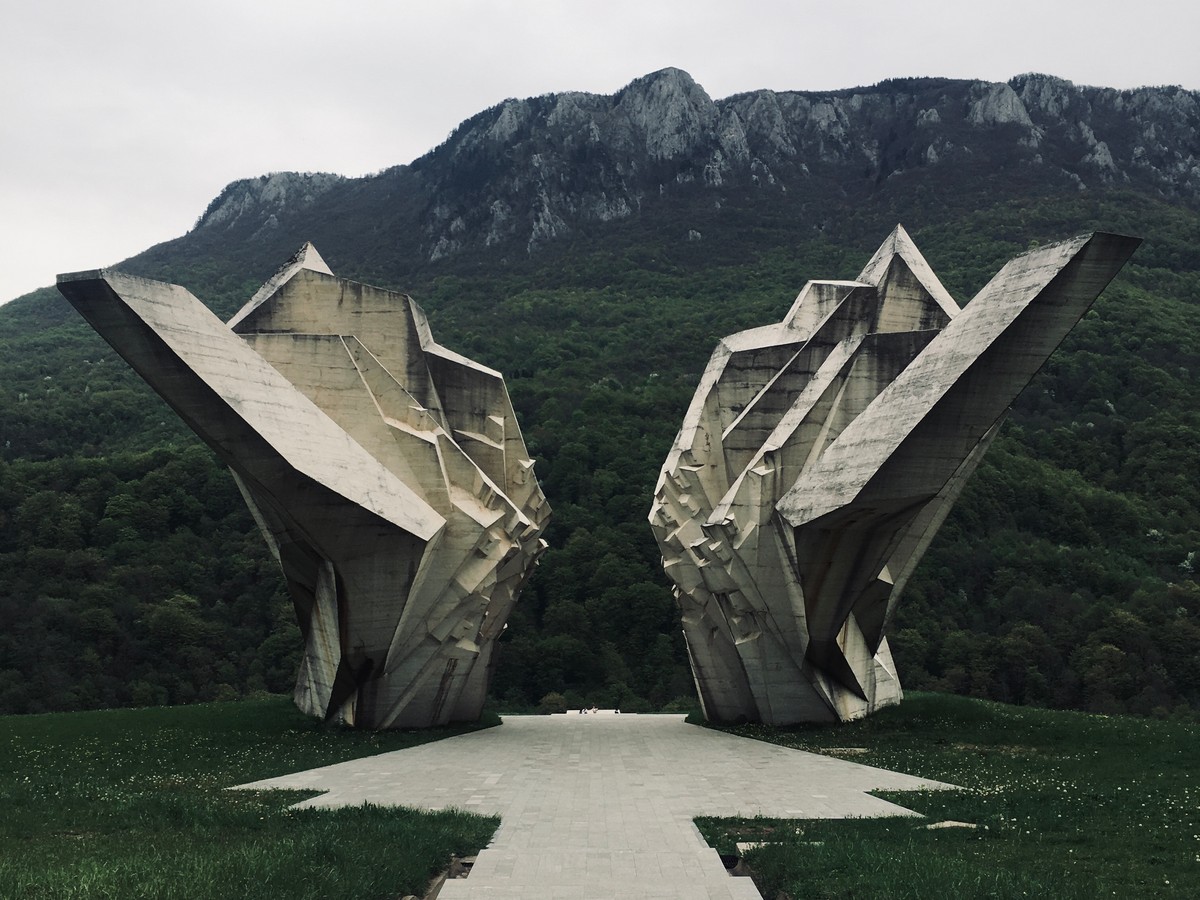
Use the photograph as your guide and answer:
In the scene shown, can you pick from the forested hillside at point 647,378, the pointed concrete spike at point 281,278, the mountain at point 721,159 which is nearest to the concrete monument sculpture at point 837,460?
the pointed concrete spike at point 281,278

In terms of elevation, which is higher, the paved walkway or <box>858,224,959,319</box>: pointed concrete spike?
<box>858,224,959,319</box>: pointed concrete spike

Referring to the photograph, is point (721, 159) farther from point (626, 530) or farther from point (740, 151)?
point (626, 530)

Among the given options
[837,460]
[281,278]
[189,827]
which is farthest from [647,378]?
[189,827]

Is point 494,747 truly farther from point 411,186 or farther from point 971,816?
point 411,186

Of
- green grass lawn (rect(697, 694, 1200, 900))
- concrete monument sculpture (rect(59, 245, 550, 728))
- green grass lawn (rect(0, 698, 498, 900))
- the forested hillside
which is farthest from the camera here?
the forested hillside

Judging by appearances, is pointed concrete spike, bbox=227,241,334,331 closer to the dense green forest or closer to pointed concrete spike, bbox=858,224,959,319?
pointed concrete spike, bbox=858,224,959,319

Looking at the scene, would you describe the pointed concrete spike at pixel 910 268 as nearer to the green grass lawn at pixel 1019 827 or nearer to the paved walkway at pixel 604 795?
the green grass lawn at pixel 1019 827

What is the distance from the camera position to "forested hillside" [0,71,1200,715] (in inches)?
1529

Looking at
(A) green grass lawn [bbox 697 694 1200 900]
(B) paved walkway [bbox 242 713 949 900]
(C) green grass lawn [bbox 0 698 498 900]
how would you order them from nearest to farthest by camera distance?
(C) green grass lawn [bbox 0 698 498 900] → (A) green grass lawn [bbox 697 694 1200 900] → (B) paved walkway [bbox 242 713 949 900]

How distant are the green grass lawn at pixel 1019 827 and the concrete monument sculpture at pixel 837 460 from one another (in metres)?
3.34

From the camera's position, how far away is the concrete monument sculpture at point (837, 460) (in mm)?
17703

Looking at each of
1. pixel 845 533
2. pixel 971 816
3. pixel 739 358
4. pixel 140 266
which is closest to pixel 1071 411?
pixel 739 358

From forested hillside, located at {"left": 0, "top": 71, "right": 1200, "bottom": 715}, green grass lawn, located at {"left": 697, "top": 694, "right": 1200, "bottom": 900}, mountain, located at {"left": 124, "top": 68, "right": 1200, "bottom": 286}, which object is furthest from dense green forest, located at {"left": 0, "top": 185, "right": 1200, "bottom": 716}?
green grass lawn, located at {"left": 697, "top": 694, "right": 1200, "bottom": 900}

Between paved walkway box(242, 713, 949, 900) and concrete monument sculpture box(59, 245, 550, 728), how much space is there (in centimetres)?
212
